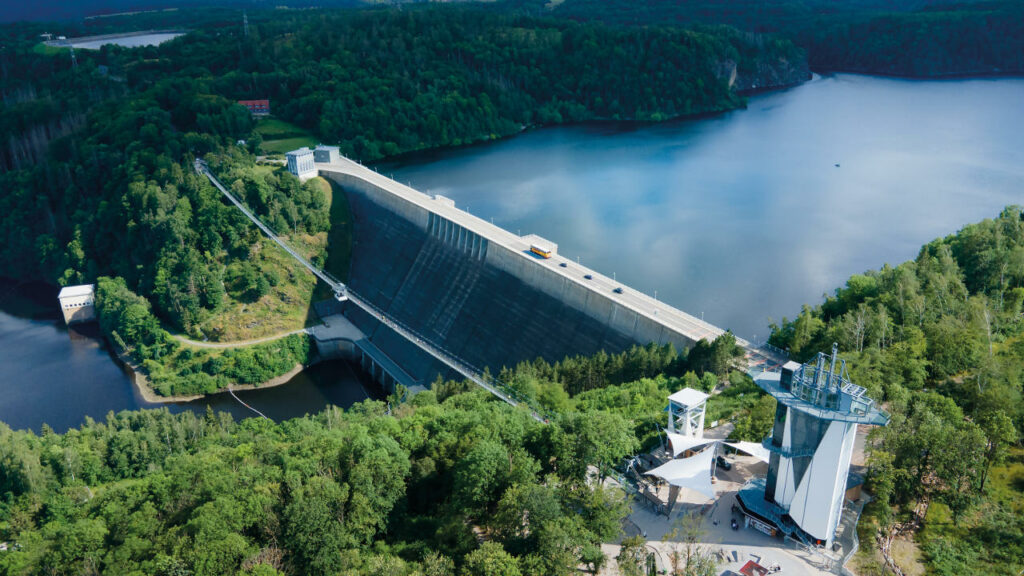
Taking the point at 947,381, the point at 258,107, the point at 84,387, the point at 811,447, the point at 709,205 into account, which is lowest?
the point at 84,387

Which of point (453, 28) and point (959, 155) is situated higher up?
point (453, 28)

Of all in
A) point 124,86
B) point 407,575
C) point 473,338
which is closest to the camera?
point 407,575

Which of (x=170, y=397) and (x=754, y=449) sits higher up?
(x=754, y=449)

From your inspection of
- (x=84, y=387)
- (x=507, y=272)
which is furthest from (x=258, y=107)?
(x=507, y=272)

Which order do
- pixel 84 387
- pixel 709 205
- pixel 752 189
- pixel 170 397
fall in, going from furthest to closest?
pixel 752 189, pixel 709 205, pixel 84 387, pixel 170 397

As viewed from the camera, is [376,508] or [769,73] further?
[769,73]

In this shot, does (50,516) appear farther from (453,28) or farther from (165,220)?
(453,28)

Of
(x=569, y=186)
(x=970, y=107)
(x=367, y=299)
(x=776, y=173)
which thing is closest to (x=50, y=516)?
(x=367, y=299)

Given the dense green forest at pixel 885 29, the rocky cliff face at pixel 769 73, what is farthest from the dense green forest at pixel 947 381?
the dense green forest at pixel 885 29

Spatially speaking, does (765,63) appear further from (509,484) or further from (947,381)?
(509,484)
